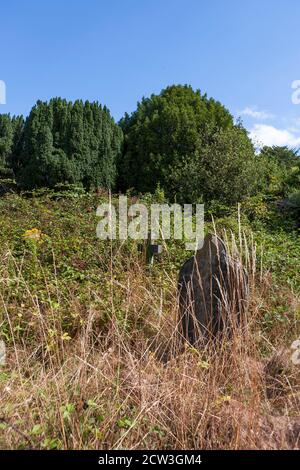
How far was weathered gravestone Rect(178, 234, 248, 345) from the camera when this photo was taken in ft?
10.2

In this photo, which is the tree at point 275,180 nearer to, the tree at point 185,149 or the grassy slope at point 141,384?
the tree at point 185,149

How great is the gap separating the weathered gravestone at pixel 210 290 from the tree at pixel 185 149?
6.47 meters

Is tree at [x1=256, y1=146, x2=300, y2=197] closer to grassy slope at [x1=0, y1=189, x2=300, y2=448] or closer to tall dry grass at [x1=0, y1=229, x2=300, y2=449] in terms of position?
grassy slope at [x1=0, y1=189, x2=300, y2=448]

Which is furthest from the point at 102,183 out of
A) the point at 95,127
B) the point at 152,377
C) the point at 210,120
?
the point at 152,377

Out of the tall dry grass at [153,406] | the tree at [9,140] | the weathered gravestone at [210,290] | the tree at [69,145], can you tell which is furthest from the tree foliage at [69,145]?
the tall dry grass at [153,406]

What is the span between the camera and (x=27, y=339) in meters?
3.59

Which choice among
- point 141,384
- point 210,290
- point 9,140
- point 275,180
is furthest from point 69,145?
point 141,384

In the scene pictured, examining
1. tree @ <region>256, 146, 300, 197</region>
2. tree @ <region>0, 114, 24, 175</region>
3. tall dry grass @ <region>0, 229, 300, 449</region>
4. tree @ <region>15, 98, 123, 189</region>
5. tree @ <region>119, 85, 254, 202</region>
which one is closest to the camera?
tall dry grass @ <region>0, 229, 300, 449</region>

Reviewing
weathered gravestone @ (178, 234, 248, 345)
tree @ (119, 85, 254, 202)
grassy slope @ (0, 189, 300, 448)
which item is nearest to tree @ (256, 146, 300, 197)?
tree @ (119, 85, 254, 202)

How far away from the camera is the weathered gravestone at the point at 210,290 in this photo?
10.2ft

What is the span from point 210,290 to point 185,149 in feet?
28.4

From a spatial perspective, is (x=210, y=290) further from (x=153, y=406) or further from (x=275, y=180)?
(x=275, y=180)

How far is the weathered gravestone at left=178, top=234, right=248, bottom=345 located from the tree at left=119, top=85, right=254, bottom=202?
6474mm

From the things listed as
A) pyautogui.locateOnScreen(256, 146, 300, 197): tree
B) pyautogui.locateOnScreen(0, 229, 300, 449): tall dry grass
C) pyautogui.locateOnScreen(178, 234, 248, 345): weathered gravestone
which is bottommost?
pyautogui.locateOnScreen(0, 229, 300, 449): tall dry grass
